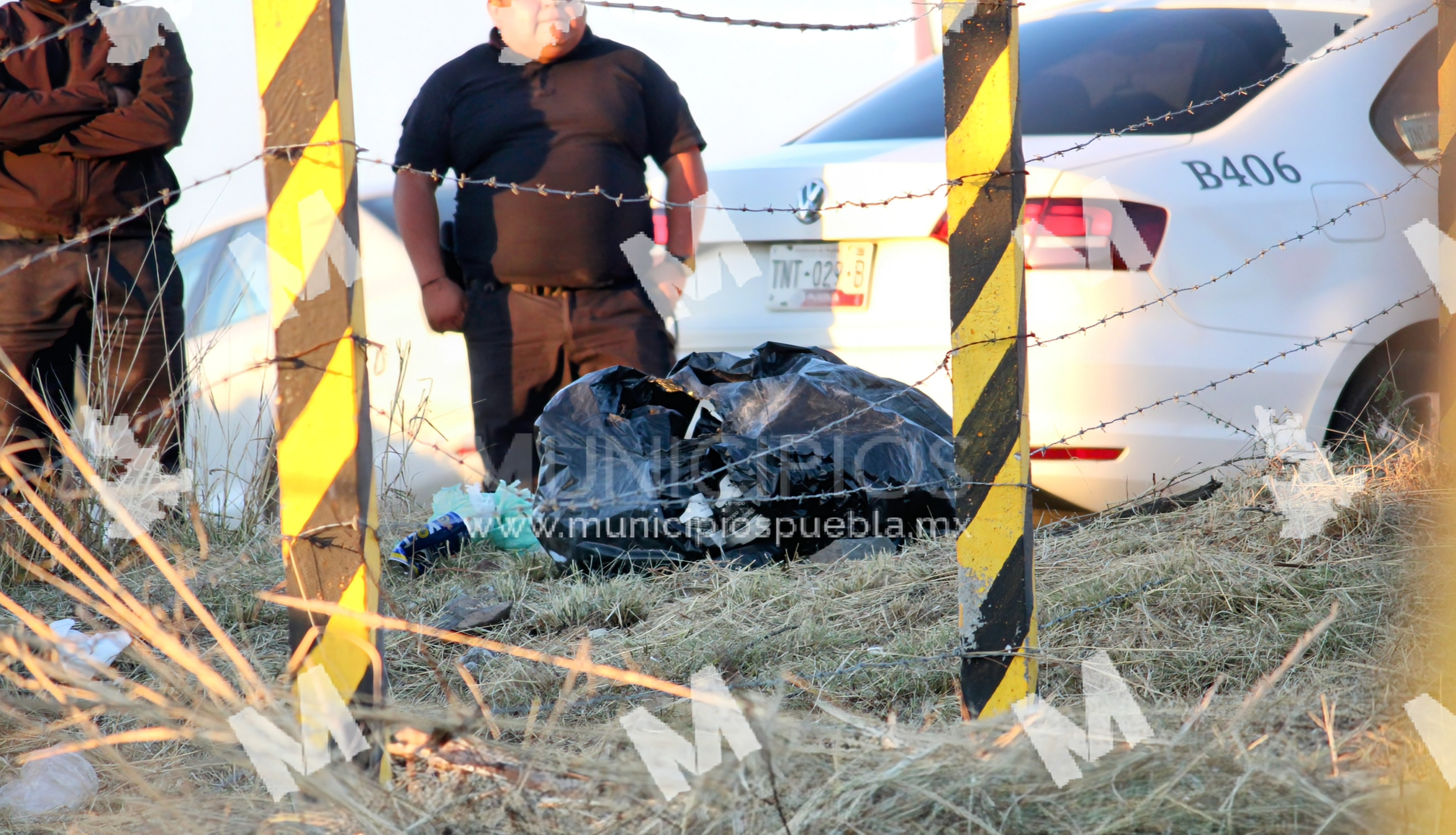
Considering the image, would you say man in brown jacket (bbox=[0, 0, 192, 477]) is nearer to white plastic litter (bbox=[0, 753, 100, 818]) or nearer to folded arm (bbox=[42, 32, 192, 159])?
folded arm (bbox=[42, 32, 192, 159])

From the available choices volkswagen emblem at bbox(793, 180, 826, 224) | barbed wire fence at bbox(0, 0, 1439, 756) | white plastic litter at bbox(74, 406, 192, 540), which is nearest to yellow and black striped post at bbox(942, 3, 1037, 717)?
barbed wire fence at bbox(0, 0, 1439, 756)

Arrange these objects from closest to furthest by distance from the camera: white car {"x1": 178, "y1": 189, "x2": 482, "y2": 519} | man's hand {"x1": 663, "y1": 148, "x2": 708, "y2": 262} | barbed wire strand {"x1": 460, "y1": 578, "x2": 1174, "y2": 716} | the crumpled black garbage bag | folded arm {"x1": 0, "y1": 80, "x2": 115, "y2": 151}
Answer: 1. barbed wire strand {"x1": 460, "y1": 578, "x2": 1174, "y2": 716}
2. the crumpled black garbage bag
3. folded arm {"x1": 0, "y1": 80, "x2": 115, "y2": 151}
4. man's hand {"x1": 663, "y1": 148, "x2": 708, "y2": 262}
5. white car {"x1": 178, "y1": 189, "x2": 482, "y2": 519}

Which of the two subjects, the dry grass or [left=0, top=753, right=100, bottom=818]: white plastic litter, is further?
[left=0, top=753, right=100, bottom=818]: white plastic litter

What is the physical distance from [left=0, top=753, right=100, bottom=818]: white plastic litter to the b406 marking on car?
3041 mm

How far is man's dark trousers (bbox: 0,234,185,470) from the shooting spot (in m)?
3.44

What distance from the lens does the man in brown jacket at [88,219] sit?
342 centimetres

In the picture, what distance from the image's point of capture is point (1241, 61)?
358 centimetres

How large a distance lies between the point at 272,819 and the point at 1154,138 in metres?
2.93

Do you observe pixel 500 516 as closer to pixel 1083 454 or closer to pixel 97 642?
pixel 97 642

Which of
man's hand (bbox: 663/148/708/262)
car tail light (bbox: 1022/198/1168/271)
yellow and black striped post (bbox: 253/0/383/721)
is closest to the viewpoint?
yellow and black striped post (bbox: 253/0/383/721)

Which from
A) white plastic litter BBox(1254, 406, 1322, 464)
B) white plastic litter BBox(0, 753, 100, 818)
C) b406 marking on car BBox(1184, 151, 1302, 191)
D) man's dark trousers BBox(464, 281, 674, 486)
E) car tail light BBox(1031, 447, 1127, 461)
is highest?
b406 marking on car BBox(1184, 151, 1302, 191)

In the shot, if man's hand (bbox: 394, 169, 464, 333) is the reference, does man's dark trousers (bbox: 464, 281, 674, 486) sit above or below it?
below

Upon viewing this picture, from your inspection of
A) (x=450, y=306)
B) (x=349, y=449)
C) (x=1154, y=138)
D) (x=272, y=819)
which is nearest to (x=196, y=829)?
(x=272, y=819)

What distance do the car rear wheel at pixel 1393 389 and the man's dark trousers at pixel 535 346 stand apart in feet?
6.84
